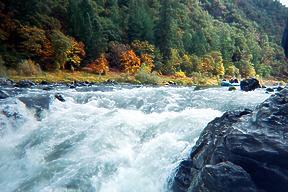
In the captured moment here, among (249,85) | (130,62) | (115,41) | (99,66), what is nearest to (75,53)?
(99,66)

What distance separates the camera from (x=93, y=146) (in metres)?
14.8

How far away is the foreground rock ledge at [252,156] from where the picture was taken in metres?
8.49

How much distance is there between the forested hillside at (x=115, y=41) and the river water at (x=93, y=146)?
2796cm

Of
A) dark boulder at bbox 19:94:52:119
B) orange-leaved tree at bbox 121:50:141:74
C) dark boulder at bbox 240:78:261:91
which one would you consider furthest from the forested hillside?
dark boulder at bbox 240:78:261:91

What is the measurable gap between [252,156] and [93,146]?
7.61 meters

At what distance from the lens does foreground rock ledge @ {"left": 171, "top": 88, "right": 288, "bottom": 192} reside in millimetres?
8492

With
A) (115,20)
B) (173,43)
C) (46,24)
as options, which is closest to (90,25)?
(46,24)

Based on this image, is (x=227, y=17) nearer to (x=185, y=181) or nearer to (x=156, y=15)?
(x=156, y=15)

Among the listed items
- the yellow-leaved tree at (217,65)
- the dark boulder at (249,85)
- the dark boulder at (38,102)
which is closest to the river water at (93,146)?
the dark boulder at (38,102)

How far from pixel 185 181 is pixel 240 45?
110 m

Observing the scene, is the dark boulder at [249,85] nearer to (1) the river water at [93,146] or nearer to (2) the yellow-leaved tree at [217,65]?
(1) the river water at [93,146]

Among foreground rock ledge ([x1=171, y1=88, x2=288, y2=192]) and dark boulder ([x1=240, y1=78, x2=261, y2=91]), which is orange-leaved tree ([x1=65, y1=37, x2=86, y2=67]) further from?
foreground rock ledge ([x1=171, y1=88, x2=288, y2=192])

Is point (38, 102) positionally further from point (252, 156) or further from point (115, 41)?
point (115, 41)

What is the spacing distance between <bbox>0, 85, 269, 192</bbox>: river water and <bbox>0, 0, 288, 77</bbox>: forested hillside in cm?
2796
